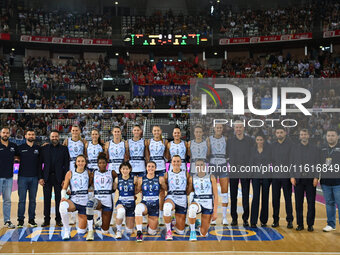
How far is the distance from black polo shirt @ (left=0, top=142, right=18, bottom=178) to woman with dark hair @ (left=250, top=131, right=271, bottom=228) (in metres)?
5.48

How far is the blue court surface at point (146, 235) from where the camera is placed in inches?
303

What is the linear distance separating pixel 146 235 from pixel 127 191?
100 cm

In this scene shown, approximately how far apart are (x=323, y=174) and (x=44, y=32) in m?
28.0

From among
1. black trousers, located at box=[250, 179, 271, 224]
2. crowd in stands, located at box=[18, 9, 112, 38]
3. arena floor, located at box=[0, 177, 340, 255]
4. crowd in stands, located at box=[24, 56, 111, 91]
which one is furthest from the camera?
crowd in stands, located at box=[18, 9, 112, 38]

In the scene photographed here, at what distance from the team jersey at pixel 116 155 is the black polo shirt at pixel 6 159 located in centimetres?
222

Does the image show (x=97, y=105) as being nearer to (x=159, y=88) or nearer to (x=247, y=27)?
(x=159, y=88)

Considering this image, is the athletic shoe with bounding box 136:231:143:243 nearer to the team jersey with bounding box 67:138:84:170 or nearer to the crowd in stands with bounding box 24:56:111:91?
the team jersey with bounding box 67:138:84:170

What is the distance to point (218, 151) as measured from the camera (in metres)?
9.15

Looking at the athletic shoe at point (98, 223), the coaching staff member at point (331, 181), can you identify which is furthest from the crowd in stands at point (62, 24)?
the coaching staff member at point (331, 181)

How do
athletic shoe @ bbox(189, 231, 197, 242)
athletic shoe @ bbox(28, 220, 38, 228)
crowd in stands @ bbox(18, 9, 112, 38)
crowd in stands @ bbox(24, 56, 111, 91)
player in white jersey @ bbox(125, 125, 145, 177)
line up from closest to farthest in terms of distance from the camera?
athletic shoe @ bbox(189, 231, 197, 242) → athletic shoe @ bbox(28, 220, 38, 228) → player in white jersey @ bbox(125, 125, 145, 177) → crowd in stands @ bbox(24, 56, 111, 91) → crowd in stands @ bbox(18, 9, 112, 38)

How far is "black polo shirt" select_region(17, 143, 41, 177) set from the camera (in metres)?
8.72

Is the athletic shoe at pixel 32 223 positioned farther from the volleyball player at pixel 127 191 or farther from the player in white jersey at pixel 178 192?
the player in white jersey at pixel 178 192

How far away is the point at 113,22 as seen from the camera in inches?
1318

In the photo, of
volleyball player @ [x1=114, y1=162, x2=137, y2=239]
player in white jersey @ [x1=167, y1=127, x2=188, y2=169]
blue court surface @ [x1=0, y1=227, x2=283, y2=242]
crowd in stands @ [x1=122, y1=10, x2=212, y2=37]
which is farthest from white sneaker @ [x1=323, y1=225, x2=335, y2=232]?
crowd in stands @ [x1=122, y1=10, x2=212, y2=37]
